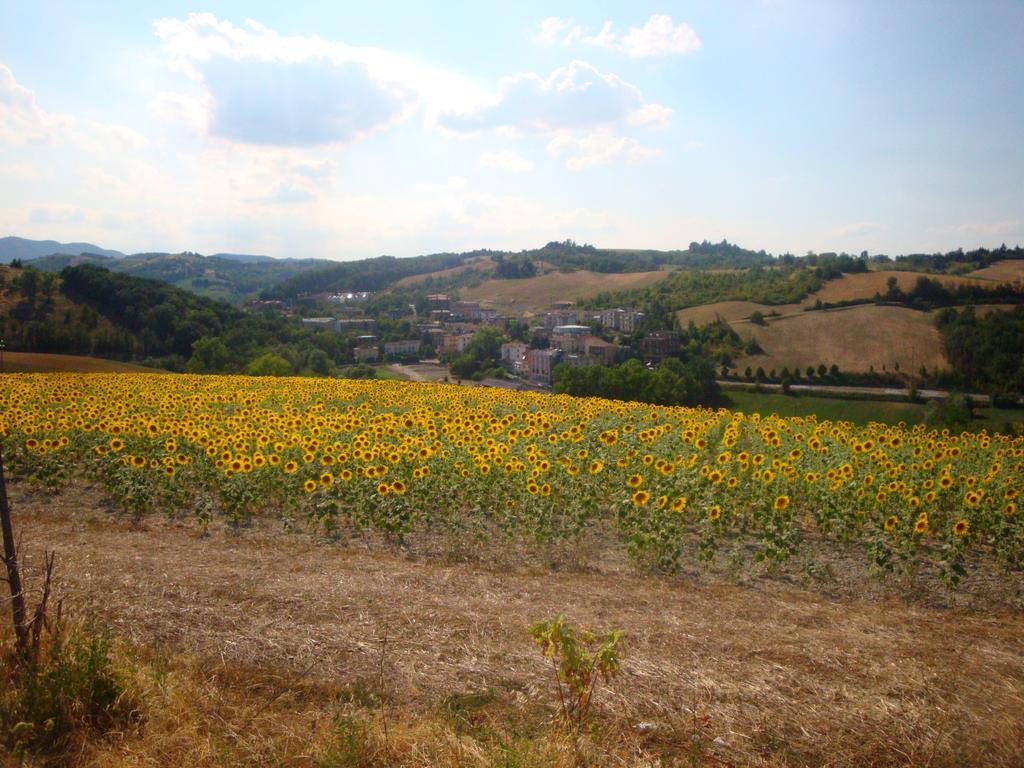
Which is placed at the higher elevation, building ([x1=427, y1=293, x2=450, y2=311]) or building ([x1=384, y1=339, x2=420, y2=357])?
building ([x1=427, y1=293, x2=450, y2=311])

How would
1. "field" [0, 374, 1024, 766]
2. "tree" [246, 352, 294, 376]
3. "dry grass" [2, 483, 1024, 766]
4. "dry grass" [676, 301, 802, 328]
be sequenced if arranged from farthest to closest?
"dry grass" [676, 301, 802, 328] < "tree" [246, 352, 294, 376] < "field" [0, 374, 1024, 766] < "dry grass" [2, 483, 1024, 766]

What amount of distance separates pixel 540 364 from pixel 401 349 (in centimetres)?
2725

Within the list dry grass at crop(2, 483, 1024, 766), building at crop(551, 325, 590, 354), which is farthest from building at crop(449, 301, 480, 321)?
dry grass at crop(2, 483, 1024, 766)

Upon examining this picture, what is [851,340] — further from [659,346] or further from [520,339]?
[520,339]

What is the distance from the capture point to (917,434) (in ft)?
53.5

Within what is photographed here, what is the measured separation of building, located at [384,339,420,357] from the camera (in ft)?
308

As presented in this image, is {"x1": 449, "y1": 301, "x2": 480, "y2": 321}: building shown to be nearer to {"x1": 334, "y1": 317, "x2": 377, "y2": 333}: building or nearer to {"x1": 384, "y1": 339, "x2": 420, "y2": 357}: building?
{"x1": 334, "y1": 317, "x2": 377, "y2": 333}: building

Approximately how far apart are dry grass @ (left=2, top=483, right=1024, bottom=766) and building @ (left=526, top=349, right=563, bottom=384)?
65.3m

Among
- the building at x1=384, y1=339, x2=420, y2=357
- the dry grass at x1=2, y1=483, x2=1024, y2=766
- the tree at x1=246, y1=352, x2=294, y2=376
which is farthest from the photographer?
the building at x1=384, y1=339, x2=420, y2=357

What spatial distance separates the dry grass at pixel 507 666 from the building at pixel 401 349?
85.5 m

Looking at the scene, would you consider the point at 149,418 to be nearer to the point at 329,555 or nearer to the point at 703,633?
the point at 329,555

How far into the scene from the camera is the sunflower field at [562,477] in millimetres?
9469

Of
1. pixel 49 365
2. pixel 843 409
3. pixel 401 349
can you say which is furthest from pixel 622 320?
pixel 49 365

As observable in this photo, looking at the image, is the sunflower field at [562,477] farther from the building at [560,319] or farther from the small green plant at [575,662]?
the building at [560,319]
